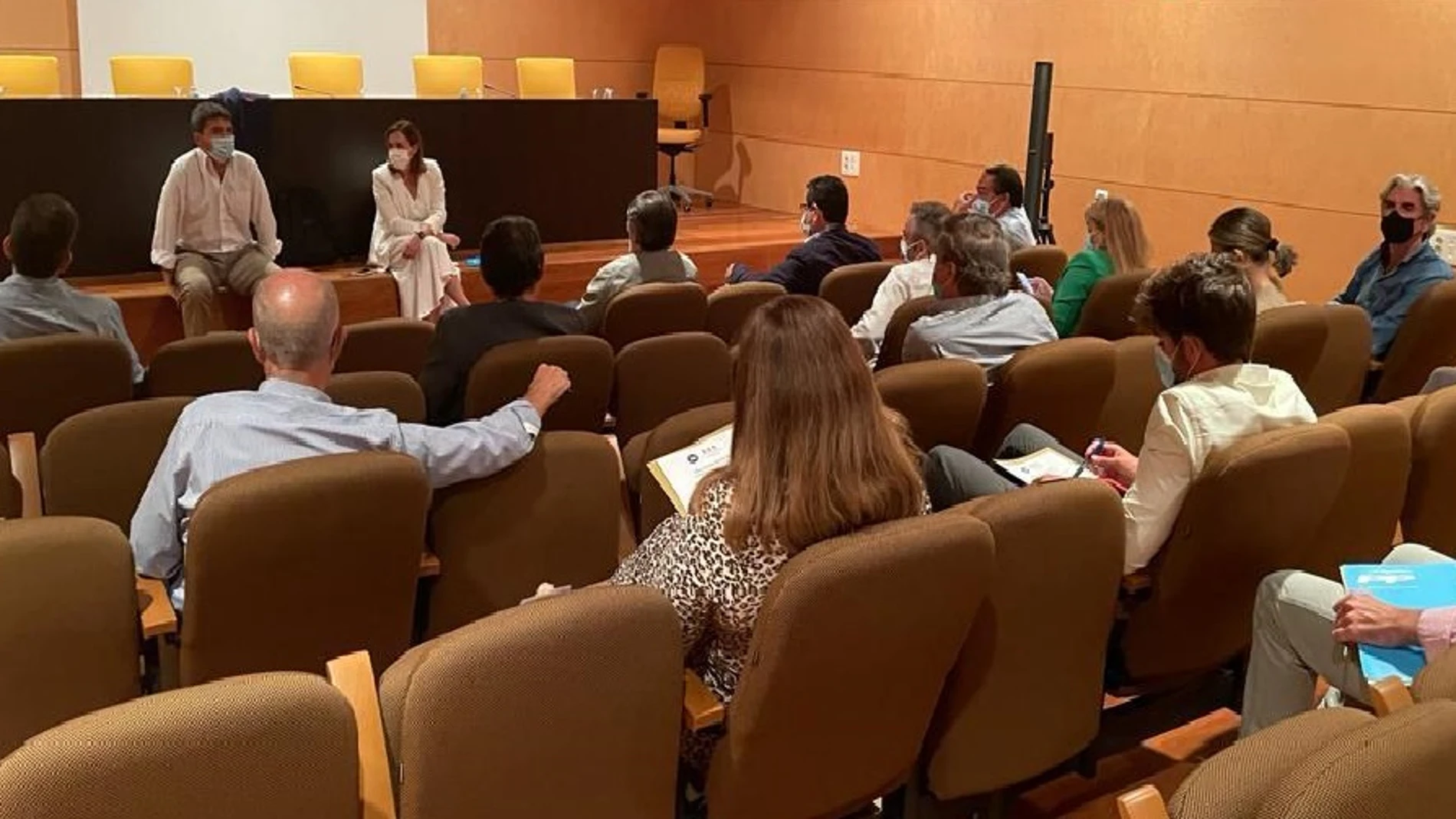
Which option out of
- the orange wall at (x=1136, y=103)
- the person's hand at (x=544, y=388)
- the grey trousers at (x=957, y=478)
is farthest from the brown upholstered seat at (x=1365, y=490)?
the orange wall at (x=1136, y=103)

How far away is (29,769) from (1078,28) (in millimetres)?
8084

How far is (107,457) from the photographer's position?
272 cm

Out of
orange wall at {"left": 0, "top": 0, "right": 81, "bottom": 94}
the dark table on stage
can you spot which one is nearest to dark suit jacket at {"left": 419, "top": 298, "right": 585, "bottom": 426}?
the dark table on stage

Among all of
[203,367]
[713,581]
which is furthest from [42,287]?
[713,581]

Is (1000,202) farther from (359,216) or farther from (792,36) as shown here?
(792,36)

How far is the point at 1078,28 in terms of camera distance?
8.34 m

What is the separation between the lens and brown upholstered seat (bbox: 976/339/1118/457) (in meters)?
3.40

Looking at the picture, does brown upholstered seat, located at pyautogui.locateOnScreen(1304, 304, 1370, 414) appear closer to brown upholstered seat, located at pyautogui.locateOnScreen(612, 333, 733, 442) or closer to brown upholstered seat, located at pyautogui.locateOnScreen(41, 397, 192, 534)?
brown upholstered seat, located at pyautogui.locateOnScreen(612, 333, 733, 442)

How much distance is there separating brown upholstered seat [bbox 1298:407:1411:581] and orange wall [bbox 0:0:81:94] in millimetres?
8372

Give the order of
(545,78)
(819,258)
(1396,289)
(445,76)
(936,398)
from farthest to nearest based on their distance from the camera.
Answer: (545,78)
(445,76)
(819,258)
(1396,289)
(936,398)

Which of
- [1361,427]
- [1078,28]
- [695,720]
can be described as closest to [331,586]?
[695,720]

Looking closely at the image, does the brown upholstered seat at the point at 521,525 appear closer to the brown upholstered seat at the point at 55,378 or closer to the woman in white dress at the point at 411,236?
the brown upholstered seat at the point at 55,378

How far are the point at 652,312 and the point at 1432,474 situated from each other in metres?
2.57

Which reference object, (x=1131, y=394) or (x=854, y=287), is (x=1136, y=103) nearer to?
(x=854, y=287)
